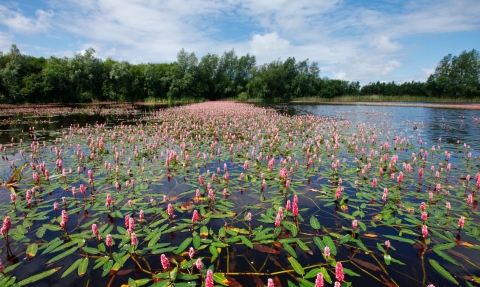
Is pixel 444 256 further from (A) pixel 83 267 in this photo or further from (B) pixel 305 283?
(A) pixel 83 267

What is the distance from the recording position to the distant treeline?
6631cm

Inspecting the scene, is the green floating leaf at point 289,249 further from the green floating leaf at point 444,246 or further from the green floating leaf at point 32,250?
the green floating leaf at point 32,250

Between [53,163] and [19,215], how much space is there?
15.2 feet

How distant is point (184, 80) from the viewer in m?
89.6

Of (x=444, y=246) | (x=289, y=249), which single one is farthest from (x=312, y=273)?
(x=444, y=246)

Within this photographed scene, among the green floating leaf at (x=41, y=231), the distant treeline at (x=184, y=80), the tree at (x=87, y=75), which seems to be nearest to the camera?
the green floating leaf at (x=41, y=231)

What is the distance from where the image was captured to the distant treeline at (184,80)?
6631 centimetres

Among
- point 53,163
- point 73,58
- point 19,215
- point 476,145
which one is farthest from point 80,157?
point 73,58

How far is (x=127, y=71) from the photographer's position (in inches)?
3236

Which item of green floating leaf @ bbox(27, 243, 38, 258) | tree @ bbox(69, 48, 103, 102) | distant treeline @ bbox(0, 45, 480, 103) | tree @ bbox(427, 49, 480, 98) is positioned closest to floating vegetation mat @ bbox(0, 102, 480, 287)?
green floating leaf @ bbox(27, 243, 38, 258)

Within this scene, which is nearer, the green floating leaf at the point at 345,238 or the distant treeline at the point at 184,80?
the green floating leaf at the point at 345,238

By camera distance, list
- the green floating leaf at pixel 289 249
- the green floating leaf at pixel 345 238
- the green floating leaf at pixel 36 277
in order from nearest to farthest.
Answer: the green floating leaf at pixel 36 277 → the green floating leaf at pixel 289 249 → the green floating leaf at pixel 345 238

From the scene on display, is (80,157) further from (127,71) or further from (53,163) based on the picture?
(127,71)

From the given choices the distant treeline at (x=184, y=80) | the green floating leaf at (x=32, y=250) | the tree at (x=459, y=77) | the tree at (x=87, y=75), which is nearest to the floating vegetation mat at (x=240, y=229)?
the green floating leaf at (x=32, y=250)
